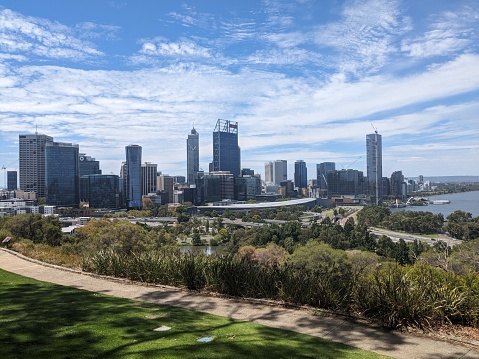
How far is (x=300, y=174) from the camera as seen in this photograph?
188750 mm

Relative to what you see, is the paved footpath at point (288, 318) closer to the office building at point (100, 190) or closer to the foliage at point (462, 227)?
the foliage at point (462, 227)

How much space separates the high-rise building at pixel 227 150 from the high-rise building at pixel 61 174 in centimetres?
6591

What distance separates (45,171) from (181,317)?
102897 mm

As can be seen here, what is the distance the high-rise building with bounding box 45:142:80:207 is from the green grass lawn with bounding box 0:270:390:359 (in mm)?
98826

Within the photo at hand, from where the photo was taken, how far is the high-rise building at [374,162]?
13050 cm

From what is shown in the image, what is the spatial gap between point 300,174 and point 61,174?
379 feet

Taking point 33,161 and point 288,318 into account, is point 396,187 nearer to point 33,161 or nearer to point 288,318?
point 33,161

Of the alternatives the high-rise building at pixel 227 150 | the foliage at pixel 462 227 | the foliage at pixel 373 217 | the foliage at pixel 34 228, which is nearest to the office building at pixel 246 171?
the high-rise building at pixel 227 150

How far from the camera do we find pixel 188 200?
12875cm

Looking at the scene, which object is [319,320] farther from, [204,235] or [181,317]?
[204,235]

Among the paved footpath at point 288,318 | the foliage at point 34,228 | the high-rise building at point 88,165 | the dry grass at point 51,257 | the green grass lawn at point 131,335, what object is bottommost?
the foliage at point 34,228

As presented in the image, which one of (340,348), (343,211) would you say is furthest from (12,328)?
(343,211)

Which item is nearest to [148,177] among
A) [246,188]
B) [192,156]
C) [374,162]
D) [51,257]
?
[246,188]

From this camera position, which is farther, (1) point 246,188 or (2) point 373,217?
(1) point 246,188
